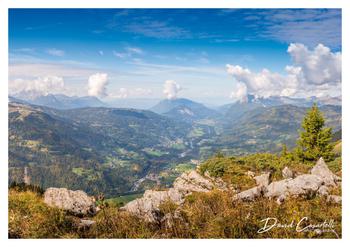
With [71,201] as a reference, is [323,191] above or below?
above

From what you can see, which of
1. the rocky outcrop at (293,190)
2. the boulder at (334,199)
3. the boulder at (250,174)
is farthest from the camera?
the boulder at (250,174)

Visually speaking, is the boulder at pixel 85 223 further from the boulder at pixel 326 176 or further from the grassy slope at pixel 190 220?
the boulder at pixel 326 176

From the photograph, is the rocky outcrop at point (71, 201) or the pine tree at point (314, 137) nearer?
the rocky outcrop at point (71, 201)

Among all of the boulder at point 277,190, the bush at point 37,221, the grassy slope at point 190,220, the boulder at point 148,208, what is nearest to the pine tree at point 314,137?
the boulder at point 277,190

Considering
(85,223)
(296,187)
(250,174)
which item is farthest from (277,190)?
(85,223)

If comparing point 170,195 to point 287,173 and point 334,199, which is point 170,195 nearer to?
point 334,199

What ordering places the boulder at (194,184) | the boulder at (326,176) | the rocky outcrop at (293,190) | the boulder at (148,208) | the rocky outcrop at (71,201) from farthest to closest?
the boulder at (194,184) → the boulder at (326,176) → the rocky outcrop at (293,190) → the rocky outcrop at (71,201) → the boulder at (148,208)
